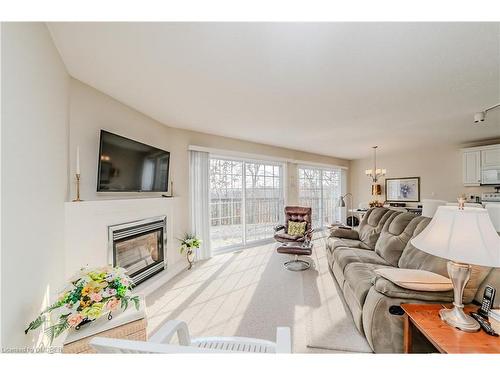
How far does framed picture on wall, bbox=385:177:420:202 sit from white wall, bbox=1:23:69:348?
298 inches

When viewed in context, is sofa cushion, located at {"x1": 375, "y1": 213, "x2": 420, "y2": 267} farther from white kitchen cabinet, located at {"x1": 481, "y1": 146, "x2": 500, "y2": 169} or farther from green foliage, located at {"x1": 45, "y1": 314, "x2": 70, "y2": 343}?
white kitchen cabinet, located at {"x1": 481, "y1": 146, "x2": 500, "y2": 169}

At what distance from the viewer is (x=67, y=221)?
2025 mm

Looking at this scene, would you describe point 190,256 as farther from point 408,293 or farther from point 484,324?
point 484,324

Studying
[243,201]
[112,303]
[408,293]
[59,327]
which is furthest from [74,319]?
[243,201]

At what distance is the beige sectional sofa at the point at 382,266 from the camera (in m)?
1.58

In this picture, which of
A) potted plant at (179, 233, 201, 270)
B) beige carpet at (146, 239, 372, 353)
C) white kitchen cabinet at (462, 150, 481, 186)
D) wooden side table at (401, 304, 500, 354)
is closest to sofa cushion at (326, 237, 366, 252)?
beige carpet at (146, 239, 372, 353)

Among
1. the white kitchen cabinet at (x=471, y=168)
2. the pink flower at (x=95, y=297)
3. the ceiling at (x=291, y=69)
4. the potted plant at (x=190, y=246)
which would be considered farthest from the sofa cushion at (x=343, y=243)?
the white kitchen cabinet at (x=471, y=168)

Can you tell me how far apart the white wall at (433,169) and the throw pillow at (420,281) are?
5.17 m

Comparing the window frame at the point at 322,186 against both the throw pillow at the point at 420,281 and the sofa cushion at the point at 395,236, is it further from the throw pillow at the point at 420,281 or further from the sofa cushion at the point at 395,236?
the throw pillow at the point at 420,281

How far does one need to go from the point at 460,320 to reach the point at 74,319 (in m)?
2.22

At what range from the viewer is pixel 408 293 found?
1.61 metres
